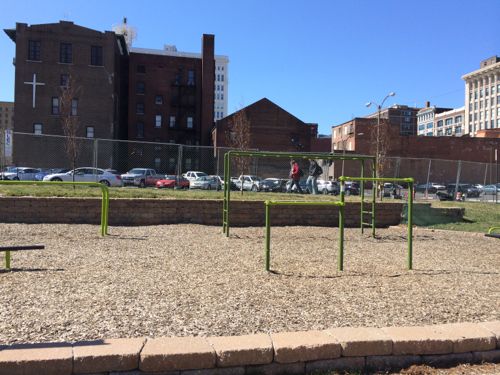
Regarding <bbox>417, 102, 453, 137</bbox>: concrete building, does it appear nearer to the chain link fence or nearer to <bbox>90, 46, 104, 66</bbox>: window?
Answer: <bbox>90, 46, 104, 66</bbox>: window

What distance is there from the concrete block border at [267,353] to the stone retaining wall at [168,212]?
27.8 ft

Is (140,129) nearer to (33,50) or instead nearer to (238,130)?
(33,50)

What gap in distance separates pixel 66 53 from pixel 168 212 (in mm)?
47292

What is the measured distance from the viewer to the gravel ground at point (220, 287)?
14.4 ft

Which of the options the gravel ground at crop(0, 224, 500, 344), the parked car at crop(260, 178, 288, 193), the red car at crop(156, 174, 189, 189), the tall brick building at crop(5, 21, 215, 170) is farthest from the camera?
the tall brick building at crop(5, 21, 215, 170)

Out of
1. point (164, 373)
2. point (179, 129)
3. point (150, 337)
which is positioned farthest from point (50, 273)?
point (179, 129)

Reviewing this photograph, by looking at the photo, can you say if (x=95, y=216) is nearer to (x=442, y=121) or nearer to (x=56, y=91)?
(x=56, y=91)

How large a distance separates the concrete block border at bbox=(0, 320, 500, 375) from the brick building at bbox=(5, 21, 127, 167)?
51.8 metres

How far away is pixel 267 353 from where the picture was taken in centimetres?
369

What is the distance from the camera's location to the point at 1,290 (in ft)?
17.4

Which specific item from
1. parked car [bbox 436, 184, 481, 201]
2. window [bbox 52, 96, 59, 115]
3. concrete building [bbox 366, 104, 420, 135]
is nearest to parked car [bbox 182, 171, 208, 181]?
parked car [bbox 436, 184, 481, 201]

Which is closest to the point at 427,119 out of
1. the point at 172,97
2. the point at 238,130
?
the point at 172,97

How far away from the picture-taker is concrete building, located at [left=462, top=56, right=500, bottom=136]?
126 meters

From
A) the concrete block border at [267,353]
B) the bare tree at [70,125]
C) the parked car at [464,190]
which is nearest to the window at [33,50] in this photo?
the bare tree at [70,125]
